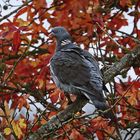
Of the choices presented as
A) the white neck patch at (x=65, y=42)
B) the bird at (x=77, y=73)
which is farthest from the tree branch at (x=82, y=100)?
the white neck patch at (x=65, y=42)

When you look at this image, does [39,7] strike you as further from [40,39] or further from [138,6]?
[138,6]

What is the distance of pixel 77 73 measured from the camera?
433cm

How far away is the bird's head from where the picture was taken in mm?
4855

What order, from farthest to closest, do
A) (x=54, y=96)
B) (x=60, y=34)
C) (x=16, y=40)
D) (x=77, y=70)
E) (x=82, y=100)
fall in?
1. (x=60, y=34)
2. (x=54, y=96)
3. (x=16, y=40)
4. (x=77, y=70)
5. (x=82, y=100)

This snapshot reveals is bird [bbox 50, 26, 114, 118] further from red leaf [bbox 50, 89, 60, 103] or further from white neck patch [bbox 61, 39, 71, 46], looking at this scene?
red leaf [bbox 50, 89, 60, 103]

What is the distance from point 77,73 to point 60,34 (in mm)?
674

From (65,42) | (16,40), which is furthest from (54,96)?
(16,40)

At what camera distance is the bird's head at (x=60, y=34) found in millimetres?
4855

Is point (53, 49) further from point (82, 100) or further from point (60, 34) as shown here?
point (82, 100)

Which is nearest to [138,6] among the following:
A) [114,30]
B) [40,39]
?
[114,30]

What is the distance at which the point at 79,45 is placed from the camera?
16.4ft

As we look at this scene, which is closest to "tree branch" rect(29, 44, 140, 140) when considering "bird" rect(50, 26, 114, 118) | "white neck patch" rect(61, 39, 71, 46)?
"bird" rect(50, 26, 114, 118)

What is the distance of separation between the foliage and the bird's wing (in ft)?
0.77

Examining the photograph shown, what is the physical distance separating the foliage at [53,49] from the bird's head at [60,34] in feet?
0.24
